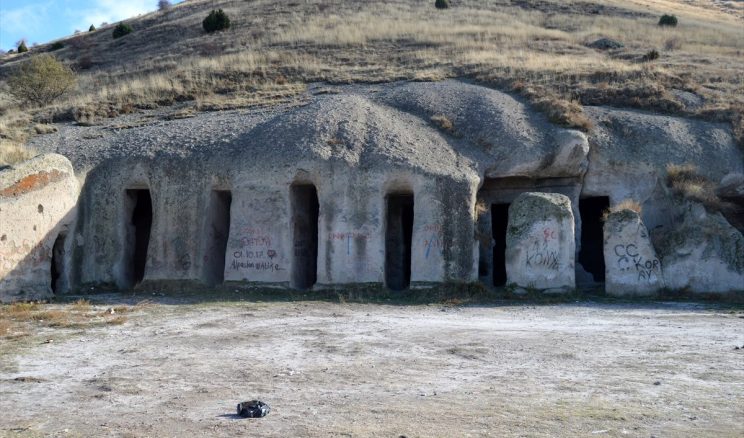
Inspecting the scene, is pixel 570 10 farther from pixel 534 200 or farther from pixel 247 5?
pixel 534 200

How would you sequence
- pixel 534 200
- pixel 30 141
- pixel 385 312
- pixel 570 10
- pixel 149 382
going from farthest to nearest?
1. pixel 570 10
2. pixel 30 141
3. pixel 534 200
4. pixel 385 312
5. pixel 149 382

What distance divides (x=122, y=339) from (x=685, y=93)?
1770 centimetres

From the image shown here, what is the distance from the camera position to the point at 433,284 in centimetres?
1877

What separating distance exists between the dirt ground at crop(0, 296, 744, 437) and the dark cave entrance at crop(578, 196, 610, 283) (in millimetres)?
6417

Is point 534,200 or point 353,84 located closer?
point 534,200

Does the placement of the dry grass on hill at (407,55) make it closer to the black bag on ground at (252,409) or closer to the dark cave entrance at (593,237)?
the dark cave entrance at (593,237)

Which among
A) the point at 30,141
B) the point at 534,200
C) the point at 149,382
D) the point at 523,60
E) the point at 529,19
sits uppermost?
the point at 529,19

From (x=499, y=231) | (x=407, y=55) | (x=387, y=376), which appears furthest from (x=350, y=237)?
(x=407, y=55)

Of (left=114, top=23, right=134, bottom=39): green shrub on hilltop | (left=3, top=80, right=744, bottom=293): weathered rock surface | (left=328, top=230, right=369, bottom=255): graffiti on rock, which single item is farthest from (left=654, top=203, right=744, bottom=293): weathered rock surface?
(left=114, top=23, right=134, bottom=39): green shrub on hilltop

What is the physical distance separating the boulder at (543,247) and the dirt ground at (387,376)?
273 cm

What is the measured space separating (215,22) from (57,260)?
23682 mm

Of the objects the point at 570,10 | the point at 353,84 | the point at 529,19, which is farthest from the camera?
the point at 570,10

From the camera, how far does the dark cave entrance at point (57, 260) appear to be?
1995 cm

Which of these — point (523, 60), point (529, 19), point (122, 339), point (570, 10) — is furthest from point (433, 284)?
point (570, 10)
